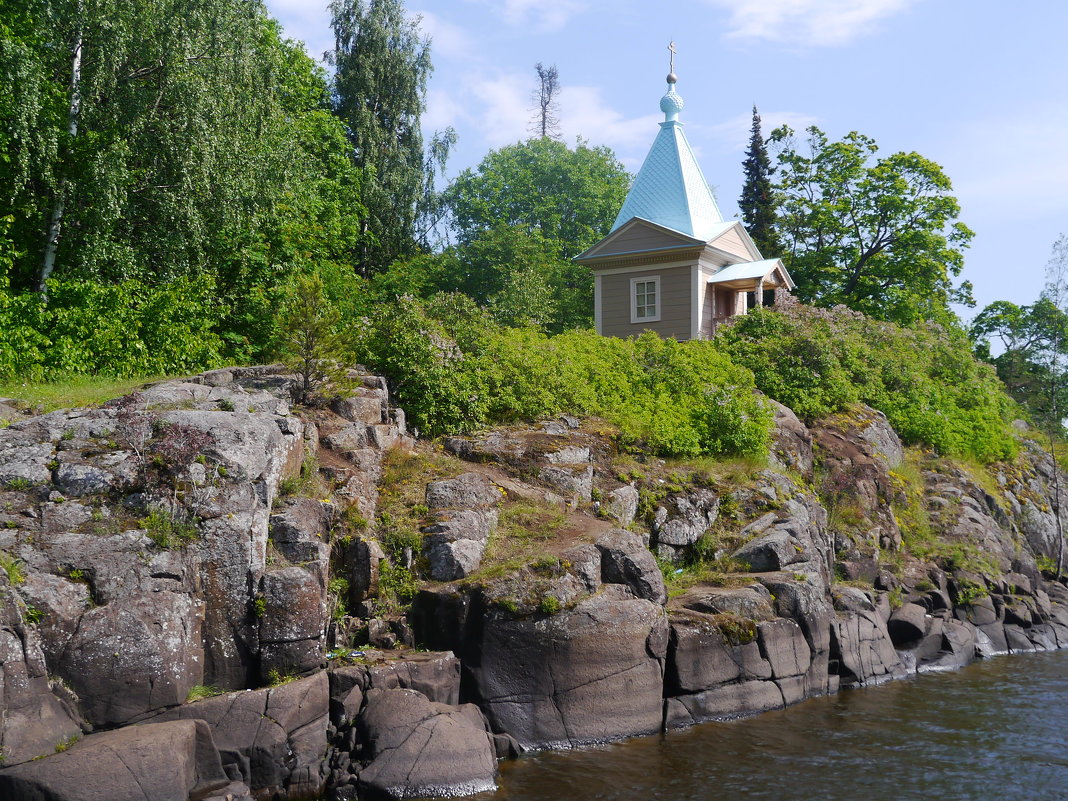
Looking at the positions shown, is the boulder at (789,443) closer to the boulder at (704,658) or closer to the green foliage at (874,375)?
the green foliage at (874,375)

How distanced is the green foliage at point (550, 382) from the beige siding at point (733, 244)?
9.24 meters

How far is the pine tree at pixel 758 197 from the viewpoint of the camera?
4131 centimetres

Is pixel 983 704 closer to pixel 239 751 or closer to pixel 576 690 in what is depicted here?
pixel 576 690

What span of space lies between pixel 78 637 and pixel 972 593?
17986mm

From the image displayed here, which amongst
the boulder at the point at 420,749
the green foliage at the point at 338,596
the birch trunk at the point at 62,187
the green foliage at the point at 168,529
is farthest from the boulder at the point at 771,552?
the birch trunk at the point at 62,187

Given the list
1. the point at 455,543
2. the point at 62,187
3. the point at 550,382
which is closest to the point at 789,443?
the point at 550,382

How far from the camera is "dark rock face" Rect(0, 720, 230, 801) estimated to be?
28.8 feet

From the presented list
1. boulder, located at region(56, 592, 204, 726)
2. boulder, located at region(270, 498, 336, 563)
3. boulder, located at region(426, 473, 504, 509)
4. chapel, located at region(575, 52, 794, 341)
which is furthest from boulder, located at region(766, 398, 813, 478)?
boulder, located at region(56, 592, 204, 726)

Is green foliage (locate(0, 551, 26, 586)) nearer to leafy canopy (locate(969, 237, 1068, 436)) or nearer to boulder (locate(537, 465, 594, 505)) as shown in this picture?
boulder (locate(537, 465, 594, 505))

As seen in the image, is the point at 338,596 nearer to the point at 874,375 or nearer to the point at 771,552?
the point at 771,552

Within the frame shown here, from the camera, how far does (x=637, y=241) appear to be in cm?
3045

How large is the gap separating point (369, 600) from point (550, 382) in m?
7.16

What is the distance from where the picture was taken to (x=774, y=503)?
18.2m

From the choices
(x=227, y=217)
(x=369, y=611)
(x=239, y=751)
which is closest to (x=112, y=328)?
(x=227, y=217)
